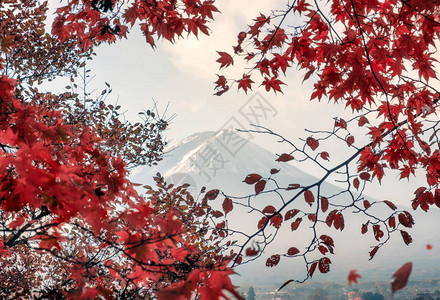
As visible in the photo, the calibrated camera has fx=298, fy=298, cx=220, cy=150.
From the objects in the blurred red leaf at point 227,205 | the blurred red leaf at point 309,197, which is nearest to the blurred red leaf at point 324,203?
the blurred red leaf at point 309,197

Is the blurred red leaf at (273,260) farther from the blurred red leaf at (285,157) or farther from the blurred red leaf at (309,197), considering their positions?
the blurred red leaf at (285,157)

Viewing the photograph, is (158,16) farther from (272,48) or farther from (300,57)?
(300,57)

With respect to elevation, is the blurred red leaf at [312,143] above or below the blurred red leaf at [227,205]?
above

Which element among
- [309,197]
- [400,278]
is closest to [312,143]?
[309,197]

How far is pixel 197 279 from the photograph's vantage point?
2.00 meters

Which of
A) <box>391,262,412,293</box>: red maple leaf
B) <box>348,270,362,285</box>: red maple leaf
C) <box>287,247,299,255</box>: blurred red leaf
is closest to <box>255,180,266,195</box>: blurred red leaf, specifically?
<box>287,247,299,255</box>: blurred red leaf

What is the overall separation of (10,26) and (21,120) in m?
4.63

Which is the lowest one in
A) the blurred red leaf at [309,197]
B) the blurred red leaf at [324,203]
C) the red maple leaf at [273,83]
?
the blurred red leaf at [324,203]

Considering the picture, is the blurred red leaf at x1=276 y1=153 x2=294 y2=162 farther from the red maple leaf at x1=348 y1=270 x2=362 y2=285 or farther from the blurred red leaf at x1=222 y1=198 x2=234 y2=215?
the red maple leaf at x1=348 y1=270 x2=362 y2=285

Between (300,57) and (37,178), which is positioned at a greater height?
(300,57)

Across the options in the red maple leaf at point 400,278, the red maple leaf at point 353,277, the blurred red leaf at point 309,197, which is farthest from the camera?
the blurred red leaf at point 309,197

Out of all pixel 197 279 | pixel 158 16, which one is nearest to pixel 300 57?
pixel 158 16

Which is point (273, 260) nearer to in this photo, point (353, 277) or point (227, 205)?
point (227, 205)

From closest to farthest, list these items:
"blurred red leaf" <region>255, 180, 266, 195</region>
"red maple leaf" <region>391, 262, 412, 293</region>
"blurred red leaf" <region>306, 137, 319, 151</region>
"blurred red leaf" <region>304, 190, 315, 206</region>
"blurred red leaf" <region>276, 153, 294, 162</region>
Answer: "red maple leaf" <region>391, 262, 412, 293</region>
"blurred red leaf" <region>255, 180, 266, 195</region>
"blurred red leaf" <region>276, 153, 294, 162</region>
"blurred red leaf" <region>304, 190, 315, 206</region>
"blurred red leaf" <region>306, 137, 319, 151</region>
